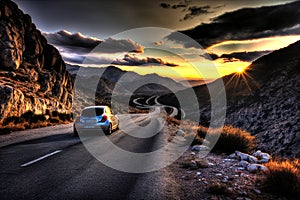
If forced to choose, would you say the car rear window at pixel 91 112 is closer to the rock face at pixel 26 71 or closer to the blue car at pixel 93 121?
the blue car at pixel 93 121

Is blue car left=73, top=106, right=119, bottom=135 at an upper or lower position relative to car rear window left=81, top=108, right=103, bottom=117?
lower

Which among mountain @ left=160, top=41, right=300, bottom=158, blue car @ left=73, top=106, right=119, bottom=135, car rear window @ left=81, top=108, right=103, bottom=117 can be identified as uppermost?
car rear window @ left=81, top=108, right=103, bottom=117

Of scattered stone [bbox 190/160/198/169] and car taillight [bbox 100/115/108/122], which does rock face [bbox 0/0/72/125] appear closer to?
car taillight [bbox 100/115/108/122]

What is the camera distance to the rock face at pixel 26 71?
20045mm

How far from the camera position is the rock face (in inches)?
789

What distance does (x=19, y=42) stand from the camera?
32625 mm

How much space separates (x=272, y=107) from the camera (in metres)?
39.3

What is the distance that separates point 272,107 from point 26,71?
3808 centimetres

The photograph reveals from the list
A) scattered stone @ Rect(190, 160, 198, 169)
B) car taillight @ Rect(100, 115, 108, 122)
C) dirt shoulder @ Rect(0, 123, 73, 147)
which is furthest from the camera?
car taillight @ Rect(100, 115, 108, 122)


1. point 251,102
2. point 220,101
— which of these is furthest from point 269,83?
point 220,101

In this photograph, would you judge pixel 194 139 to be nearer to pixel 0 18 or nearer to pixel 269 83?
pixel 0 18

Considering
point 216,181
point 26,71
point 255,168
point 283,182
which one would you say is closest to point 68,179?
point 216,181

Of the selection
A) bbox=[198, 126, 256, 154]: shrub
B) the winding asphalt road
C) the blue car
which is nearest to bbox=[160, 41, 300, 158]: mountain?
bbox=[198, 126, 256, 154]: shrub

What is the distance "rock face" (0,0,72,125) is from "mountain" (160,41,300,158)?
2576 centimetres
